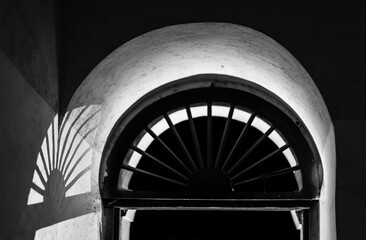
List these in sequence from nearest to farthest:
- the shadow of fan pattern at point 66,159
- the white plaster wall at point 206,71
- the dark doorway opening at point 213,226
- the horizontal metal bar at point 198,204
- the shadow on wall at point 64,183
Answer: the shadow on wall at point 64,183
the shadow of fan pattern at point 66,159
the white plaster wall at point 206,71
the horizontal metal bar at point 198,204
the dark doorway opening at point 213,226

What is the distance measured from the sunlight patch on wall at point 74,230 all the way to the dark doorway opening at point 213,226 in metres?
4.92

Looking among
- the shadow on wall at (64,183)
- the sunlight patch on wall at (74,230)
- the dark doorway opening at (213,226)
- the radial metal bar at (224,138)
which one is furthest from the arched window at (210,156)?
the dark doorway opening at (213,226)

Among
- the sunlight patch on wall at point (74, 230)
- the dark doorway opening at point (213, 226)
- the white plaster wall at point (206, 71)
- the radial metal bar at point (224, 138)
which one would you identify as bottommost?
the sunlight patch on wall at point (74, 230)

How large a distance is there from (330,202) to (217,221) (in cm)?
611

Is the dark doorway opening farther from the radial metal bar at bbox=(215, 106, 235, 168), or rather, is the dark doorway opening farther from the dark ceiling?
the dark ceiling

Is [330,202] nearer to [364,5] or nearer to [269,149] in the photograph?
[364,5]

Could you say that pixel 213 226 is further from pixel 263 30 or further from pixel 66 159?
pixel 263 30

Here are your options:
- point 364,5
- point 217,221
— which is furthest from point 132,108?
→ point 217,221

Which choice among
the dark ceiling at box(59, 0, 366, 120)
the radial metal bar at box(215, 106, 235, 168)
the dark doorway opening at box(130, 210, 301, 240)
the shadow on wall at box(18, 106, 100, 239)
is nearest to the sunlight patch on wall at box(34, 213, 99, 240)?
the shadow on wall at box(18, 106, 100, 239)

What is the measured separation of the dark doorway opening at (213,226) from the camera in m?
9.56

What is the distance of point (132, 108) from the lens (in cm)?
498

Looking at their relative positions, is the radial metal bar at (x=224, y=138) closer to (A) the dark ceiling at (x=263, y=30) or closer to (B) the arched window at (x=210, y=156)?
(B) the arched window at (x=210, y=156)

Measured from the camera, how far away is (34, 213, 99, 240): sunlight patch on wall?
386 centimetres

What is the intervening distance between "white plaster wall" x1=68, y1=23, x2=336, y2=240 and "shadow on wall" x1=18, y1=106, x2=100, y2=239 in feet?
0.41
